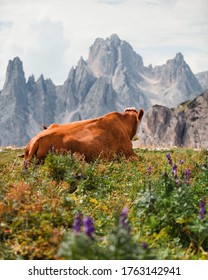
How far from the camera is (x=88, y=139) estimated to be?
13.0 metres

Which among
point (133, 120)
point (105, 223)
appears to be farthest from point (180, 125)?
point (105, 223)

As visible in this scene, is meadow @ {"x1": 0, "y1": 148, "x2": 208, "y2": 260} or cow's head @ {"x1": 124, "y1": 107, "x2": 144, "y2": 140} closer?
meadow @ {"x1": 0, "y1": 148, "x2": 208, "y2": 260}

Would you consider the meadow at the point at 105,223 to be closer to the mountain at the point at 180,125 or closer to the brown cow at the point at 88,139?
the brown cow at the point at 88,139

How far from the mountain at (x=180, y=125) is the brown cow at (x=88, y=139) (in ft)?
292

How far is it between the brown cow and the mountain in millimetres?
88916

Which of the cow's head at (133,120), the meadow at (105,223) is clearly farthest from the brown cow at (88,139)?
the meadow at (105,223)

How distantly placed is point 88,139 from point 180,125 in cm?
10712

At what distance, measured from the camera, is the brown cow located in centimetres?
1253

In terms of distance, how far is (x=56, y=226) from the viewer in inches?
255

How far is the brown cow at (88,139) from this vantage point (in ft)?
41.1

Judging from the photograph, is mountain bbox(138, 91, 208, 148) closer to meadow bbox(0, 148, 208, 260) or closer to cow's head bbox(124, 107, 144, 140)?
cow's head bbox(124, 107, 144, 140)

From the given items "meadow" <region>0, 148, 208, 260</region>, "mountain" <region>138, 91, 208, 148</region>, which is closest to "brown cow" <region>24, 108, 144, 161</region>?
"meadow" <region>0, 148, 208, 260</region>
